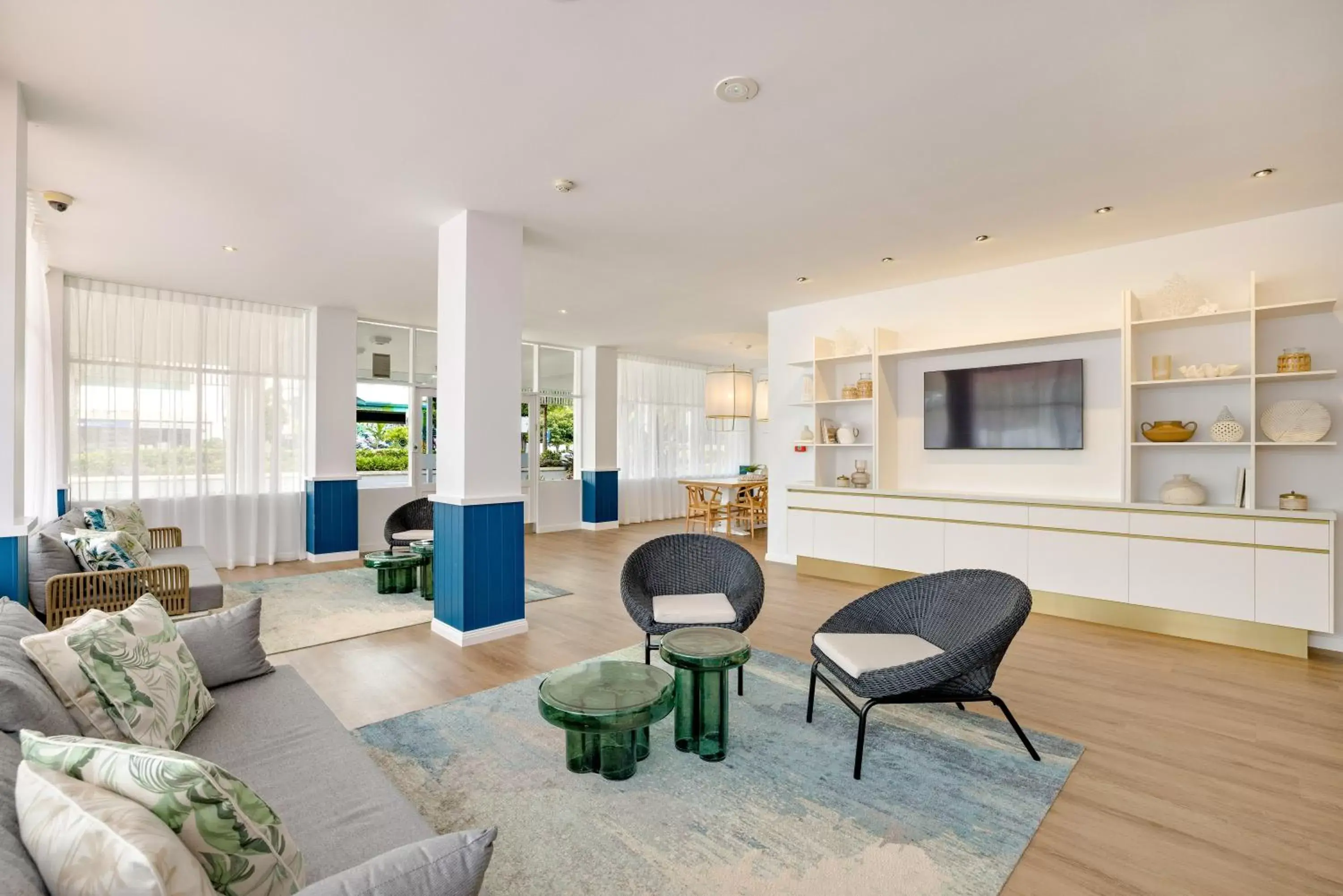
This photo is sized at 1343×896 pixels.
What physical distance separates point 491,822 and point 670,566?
1763mm

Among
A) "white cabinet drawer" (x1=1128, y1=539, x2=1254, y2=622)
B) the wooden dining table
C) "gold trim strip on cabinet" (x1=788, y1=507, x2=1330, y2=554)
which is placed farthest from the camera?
the wooden dining table

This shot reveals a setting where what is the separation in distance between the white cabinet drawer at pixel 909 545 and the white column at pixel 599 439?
16.1ft

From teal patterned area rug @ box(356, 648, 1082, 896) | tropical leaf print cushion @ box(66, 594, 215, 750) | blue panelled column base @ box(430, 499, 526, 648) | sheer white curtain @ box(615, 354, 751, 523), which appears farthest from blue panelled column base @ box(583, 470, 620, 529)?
tropical leaf print cushion @ box(66, 594, 215, 750)

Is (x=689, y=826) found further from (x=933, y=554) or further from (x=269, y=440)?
(x=269, y=440)

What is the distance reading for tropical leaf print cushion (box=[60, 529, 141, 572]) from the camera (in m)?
3.41

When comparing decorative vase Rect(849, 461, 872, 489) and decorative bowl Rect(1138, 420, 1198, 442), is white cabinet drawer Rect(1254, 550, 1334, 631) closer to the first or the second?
decorative bowl Rect(1138, 420, 1198, 442)

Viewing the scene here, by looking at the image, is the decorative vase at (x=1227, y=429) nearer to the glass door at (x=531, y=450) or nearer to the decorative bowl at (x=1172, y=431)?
the decorative bowl at (x=1172, y=431)

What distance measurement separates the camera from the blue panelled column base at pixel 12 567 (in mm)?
2525

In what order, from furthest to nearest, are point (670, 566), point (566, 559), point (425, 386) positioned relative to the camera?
point (425, 386)
point (566, 559)
point (670, 566)

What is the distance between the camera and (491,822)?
2141 mm

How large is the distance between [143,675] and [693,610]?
2.16m

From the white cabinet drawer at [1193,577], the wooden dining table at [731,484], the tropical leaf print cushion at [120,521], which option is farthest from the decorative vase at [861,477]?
the tropical leaf print cushion at [120,521]

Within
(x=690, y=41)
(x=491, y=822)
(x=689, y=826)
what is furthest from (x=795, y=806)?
(x=690, y=41)

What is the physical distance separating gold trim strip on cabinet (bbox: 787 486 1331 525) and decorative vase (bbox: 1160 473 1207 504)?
0.67ft
